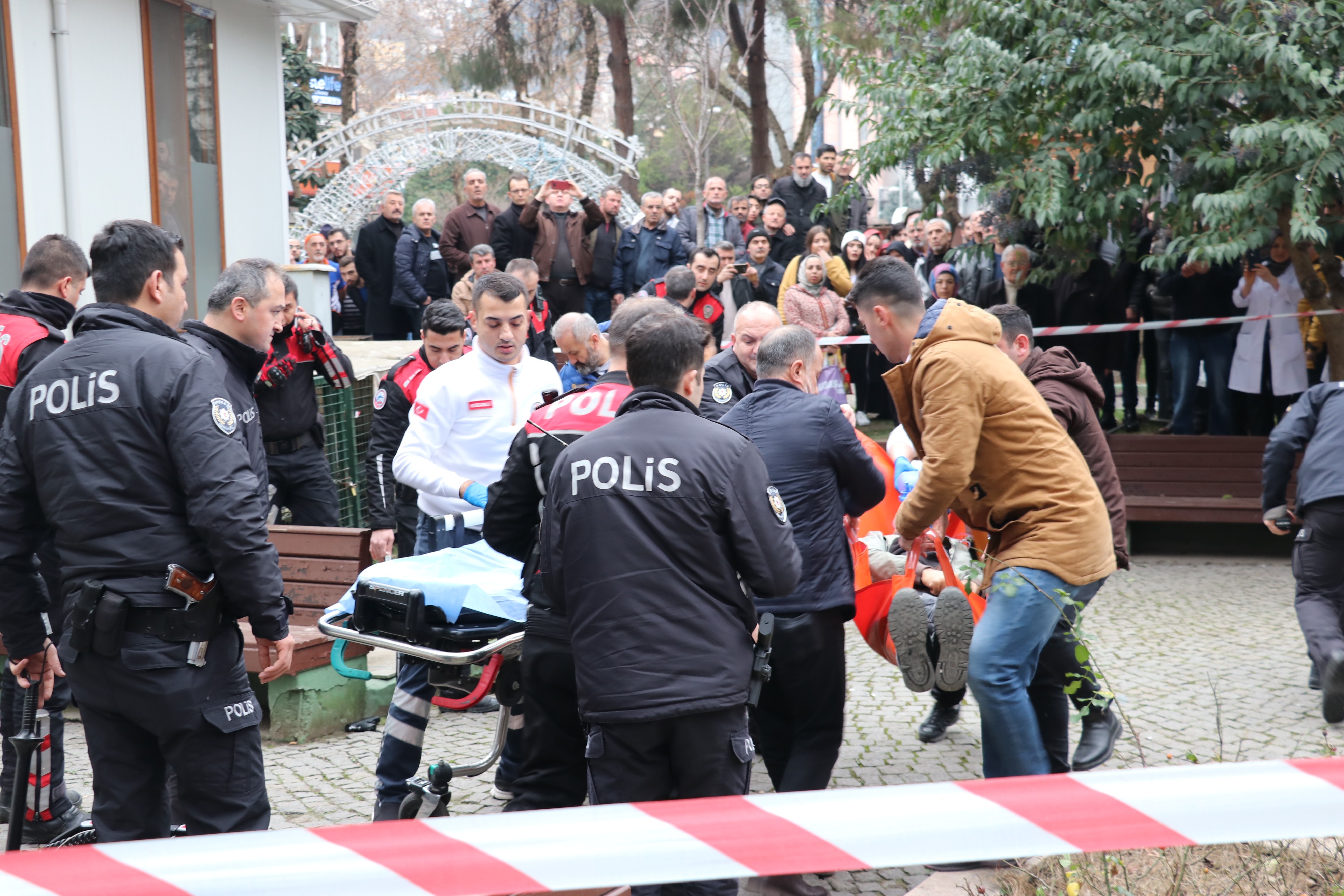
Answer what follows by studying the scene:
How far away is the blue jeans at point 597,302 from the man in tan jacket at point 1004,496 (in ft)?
25.9

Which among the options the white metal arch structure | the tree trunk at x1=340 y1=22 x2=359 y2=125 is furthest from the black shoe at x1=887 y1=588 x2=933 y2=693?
the tree trunk at x1=340 y1=22 x2=359 y2=125

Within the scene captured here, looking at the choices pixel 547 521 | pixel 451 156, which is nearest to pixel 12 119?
pixel 547 521

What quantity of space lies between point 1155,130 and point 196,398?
7.50m

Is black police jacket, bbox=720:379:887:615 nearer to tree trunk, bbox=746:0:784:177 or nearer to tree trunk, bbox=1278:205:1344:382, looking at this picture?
tree trunk, bbox=1278:205:1344:382

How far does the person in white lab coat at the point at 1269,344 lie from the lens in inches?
401

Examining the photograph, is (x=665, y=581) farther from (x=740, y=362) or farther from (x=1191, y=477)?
(x=1191, y=477)

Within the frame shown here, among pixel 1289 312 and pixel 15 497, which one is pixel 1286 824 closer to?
pixel 15 497

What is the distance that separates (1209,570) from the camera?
9.10m

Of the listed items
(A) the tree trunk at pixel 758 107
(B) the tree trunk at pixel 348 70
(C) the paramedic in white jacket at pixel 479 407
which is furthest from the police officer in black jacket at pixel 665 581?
(B) the tree trunk at pixel 348 70

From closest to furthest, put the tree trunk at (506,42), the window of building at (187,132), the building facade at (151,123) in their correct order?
the building facade at (151,123), the window of building at (187,132), the tree trunk at (506,42)

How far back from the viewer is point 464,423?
504 cm

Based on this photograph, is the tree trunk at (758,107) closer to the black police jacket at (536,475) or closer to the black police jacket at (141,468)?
the black police jacket at (536,475)

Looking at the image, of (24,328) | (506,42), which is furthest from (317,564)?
(506,42)

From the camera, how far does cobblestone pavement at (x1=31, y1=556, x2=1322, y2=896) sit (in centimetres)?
493
